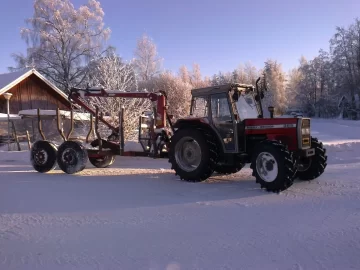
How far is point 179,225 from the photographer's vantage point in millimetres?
4641

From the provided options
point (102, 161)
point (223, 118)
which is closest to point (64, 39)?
point (102, 161)

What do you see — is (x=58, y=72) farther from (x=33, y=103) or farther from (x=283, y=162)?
(x=283, y=162)

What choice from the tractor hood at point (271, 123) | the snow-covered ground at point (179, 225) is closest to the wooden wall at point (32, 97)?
the snow-covered ground at point (179, 225)

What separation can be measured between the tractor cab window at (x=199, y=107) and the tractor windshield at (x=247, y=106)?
2.57ft

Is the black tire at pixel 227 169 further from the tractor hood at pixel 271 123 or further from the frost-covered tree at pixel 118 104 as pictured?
the frost-covered tree at pixel 118 104

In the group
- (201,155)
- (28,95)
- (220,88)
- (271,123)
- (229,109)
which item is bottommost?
(201,155)

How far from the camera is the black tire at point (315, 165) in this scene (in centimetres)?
762

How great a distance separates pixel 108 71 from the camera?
65.9ft

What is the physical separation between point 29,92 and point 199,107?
57.5ft

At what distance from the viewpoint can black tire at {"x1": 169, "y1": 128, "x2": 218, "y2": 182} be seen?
25.1ft

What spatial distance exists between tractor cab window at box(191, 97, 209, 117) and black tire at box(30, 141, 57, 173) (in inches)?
165

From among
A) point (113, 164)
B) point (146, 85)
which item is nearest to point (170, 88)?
point (146, 85)

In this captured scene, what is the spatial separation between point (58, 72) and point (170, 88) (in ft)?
39.8

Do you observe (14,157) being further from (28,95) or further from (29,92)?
(29,92)
